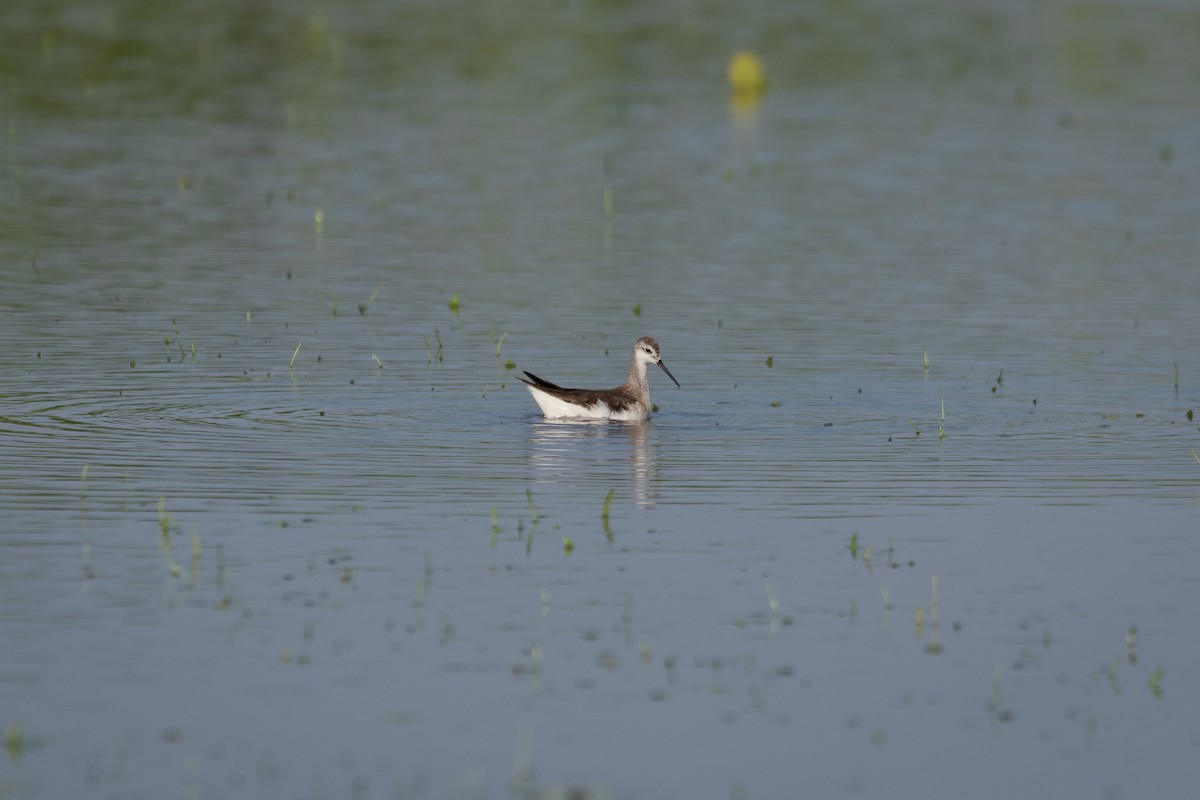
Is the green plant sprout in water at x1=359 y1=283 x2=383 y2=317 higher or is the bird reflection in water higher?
the green plant sprout in water at x1=359 y1=283 x2=383 y2=317

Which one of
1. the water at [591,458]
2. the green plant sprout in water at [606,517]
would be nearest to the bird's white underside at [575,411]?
the water at [591,458]

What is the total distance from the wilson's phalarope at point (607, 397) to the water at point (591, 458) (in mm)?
230

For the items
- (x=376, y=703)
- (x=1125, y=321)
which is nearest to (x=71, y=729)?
(x=376, y=703)

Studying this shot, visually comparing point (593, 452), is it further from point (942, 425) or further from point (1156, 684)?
point (1156, 684)

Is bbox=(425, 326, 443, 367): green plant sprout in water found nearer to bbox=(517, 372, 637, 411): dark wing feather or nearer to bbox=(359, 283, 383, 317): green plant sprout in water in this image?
bbox=(359, 283, 383, 317): green plant sprout in water

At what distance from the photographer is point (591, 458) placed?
1928 centimetres

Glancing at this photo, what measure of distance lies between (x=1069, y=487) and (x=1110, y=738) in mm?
6408

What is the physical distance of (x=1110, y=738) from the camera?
38.0ft

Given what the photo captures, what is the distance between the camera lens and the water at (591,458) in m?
11.5

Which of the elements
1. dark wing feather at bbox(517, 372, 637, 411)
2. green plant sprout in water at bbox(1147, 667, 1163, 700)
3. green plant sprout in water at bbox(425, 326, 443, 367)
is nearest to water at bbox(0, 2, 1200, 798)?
green plant sprout in water at bbox(1147, 667, 1163, 700)

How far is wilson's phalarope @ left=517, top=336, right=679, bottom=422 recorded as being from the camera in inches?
810

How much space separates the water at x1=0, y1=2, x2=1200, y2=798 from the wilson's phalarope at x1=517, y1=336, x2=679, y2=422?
230 mm

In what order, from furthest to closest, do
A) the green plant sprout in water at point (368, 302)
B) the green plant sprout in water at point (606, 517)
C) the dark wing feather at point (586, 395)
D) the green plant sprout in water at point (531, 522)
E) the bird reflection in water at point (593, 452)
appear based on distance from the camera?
the green plant sprout in water at point (368, 302) < the dark wing feather at point (586, 395) < the bird reflection in water at point (593, 452) < the green plant sprout in water at point (606, 517) < the green plant sprout in water at point (531, 522)

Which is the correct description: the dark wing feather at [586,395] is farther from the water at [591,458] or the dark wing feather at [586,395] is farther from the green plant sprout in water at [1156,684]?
the green plant sprout in water at [1156,684]
